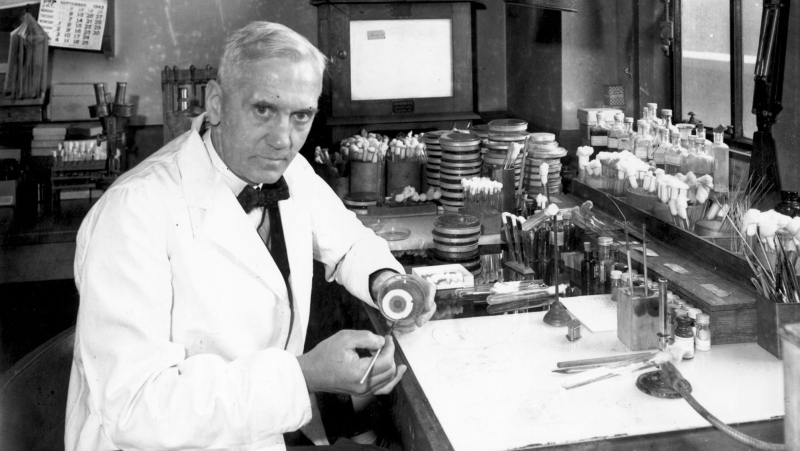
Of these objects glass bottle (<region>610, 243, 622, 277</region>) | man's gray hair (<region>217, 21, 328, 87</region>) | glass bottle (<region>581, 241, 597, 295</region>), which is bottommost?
glass bottle (<region>581, 241, 597, 295</region>)

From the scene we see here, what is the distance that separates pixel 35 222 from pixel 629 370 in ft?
12.7

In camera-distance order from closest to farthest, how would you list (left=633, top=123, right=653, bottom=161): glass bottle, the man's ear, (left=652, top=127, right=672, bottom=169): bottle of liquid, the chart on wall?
the man's ear, (left=652, top=127, right=672, bottom=169): bottle of liquid, (left=633, top=123, right=653, bottom=161): glass bottle, the chart on wall

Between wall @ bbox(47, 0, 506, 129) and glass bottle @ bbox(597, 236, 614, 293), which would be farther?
wall @ bbox(47, 0, 506, 129)

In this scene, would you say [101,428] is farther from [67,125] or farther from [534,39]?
[534,39]

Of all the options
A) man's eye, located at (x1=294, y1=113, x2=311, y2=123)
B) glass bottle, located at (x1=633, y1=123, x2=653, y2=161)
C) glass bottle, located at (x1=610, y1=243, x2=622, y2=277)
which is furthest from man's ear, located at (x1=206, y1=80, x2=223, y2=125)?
glass bottle, located at (x1=633, y1=123, x2=653, y2=161)

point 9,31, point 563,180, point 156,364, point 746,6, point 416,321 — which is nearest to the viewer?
point 156,364

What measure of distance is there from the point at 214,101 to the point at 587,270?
1573 millimetres

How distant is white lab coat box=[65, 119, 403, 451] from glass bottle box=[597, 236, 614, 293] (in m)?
1.08

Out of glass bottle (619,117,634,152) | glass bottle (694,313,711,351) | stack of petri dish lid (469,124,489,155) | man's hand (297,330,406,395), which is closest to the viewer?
man's hand (297,330,406,395)

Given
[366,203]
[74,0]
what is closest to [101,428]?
[366,203]

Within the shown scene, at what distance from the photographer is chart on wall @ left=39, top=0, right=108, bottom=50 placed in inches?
238

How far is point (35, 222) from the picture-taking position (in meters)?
4.83

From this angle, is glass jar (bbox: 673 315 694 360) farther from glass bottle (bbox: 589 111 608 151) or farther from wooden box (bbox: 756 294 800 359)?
glass bottle (bbox: 589 111 608 151)

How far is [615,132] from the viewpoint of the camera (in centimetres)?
441
